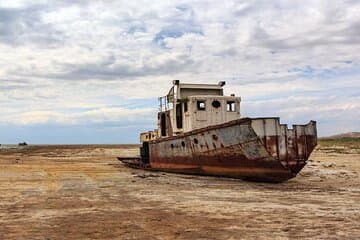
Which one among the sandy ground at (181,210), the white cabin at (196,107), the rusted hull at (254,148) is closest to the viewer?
the sandy ground at (181,210)

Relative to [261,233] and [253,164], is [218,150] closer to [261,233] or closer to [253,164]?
[253,164]

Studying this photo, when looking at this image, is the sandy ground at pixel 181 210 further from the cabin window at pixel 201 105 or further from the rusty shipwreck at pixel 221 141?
the cabin window at pixel 201 105

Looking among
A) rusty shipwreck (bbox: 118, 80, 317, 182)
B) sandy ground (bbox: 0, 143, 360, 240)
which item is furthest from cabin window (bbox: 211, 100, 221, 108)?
sandy ground (bbox: 0, 143, 360, 240)

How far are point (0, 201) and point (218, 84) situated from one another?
12465 millimetres

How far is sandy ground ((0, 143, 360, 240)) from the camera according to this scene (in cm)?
785

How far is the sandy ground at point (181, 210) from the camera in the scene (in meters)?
7.85

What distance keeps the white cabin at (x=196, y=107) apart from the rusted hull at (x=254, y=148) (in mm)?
1711

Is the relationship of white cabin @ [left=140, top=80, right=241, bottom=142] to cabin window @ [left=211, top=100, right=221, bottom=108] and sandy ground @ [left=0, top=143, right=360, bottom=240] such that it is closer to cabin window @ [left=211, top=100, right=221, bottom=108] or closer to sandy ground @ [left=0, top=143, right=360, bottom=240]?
cabin window @ [left=211, top=100, right=221, bottom=108]

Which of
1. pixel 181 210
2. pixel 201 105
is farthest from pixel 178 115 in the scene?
pixel 181 210

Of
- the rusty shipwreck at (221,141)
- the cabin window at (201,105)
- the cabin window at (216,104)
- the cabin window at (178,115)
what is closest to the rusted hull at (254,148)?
the rusty shipwreck at (221,141)

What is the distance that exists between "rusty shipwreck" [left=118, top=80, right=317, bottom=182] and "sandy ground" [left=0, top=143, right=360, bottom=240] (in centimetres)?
69

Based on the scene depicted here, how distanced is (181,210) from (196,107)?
10255mm

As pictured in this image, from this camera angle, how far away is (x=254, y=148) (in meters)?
15.5

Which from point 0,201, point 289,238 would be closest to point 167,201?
point 0,201
